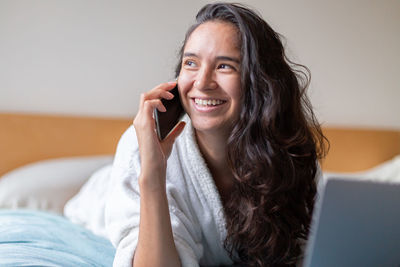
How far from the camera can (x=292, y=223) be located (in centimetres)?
120

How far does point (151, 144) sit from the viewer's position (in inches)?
41.8

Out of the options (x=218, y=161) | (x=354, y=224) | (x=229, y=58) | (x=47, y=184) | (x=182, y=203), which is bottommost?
(x=47, y=184)

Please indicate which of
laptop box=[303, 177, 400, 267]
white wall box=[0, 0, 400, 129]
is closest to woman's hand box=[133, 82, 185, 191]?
laptop box=[303, 177, 400, 267]

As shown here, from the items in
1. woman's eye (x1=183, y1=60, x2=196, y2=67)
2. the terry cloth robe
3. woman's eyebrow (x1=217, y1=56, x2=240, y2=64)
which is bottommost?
the terry cloth robe

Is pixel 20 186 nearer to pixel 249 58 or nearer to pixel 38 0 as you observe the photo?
pixel 38 0

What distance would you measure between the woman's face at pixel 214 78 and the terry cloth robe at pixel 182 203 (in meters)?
0.14

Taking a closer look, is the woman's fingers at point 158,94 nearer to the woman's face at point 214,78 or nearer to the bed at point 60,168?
the woman's face at point 214,78

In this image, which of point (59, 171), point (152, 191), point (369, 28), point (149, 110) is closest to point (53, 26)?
point (59, 171)

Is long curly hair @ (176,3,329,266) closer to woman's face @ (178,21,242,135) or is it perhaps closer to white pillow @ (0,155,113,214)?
woman's face @ (178,21,242,135)

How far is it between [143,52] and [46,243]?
1.35m

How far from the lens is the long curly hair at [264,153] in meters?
1.14

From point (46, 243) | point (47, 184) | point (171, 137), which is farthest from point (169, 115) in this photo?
point (47, 184)

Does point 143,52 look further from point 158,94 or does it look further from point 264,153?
point 264,153

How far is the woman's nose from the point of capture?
1.11 meters
